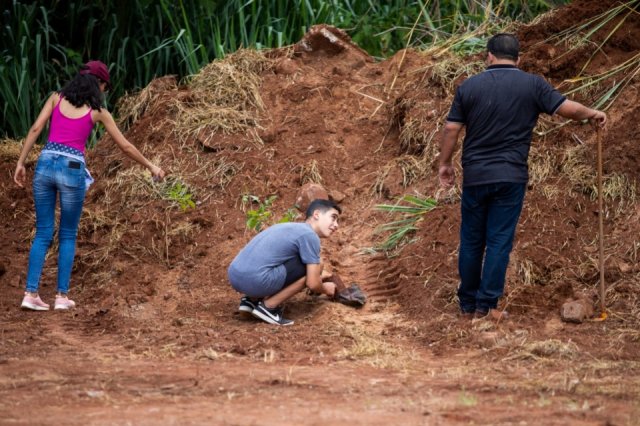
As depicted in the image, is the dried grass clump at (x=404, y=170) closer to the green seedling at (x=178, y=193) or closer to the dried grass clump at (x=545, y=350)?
the green seedling at (x=178, y=193)

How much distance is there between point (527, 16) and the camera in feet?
37.5

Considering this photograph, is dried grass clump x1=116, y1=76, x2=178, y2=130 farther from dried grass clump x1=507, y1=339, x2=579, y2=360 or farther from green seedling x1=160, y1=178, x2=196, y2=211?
dried grass clump x1=507, y1=339, x2=579, y2=360

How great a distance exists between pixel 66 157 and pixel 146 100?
3.18m

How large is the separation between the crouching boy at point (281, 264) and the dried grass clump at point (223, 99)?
2.81 metres

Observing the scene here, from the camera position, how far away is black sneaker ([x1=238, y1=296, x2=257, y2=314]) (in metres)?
7.04

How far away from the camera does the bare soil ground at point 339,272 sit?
5.05m

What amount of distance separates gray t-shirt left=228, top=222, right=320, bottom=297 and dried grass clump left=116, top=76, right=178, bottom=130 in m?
3.59

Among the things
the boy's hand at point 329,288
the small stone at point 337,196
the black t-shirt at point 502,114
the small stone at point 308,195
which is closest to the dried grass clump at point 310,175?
the small stone at point 337,196

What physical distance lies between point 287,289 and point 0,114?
221 inches

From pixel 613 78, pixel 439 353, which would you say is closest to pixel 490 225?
pixel 439 353

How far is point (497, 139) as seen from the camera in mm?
6496

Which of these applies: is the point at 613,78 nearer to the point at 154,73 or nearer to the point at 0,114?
the point at 154,73

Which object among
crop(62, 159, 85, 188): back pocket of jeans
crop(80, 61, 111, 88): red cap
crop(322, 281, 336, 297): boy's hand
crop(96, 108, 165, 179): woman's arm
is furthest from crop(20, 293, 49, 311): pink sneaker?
crop(322, 281, 336, 297): boy's hand

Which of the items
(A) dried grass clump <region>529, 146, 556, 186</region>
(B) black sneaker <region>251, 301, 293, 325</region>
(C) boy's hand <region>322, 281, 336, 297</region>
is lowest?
(B) black sneaker <region>251, 301, 293, 325</region>
